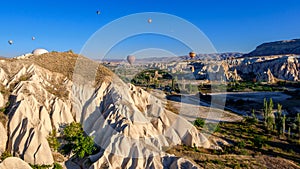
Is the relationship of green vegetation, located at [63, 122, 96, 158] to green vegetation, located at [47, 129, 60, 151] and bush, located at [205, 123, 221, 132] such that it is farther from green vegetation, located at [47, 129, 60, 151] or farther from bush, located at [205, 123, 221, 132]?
bush, located at [205, 123, 221, 132]

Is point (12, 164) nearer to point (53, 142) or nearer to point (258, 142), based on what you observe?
point (53, 142)

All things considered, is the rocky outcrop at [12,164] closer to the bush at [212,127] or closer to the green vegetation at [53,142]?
the green vegetation at [53,142]

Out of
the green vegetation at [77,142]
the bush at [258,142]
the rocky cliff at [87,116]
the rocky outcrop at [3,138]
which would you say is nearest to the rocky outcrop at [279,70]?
the bush at [258,142]

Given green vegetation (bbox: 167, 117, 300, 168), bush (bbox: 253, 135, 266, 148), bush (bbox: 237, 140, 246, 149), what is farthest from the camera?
bush (bbox: 253, 135, 266, 148)

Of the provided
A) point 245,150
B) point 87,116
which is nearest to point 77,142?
point 87,116

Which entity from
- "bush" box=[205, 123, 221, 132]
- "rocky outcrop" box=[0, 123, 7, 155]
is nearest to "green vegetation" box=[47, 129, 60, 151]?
"rocky outcrop" box=[0, 123, 7, 155]

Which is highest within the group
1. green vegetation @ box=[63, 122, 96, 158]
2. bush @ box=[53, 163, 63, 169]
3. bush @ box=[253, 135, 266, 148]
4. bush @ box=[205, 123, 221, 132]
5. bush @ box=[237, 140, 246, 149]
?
green vegetation @ box=[63, 122, 96, 158]
